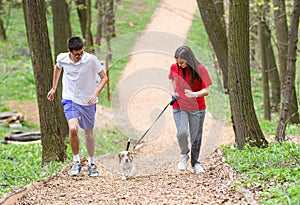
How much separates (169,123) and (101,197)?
41.1 ft

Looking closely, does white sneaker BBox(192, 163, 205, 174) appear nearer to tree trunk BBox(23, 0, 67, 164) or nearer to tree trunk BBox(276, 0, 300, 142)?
tree trunk BBox(276, 0, 300, 142)

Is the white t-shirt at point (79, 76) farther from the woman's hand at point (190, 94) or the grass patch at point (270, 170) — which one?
the grass patch at point (270, 170)

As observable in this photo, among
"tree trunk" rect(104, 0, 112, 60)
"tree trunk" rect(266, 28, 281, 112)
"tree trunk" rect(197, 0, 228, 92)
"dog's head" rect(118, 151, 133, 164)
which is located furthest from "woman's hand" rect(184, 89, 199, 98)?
"tree trunk" rect(104, 0, 112, 60)

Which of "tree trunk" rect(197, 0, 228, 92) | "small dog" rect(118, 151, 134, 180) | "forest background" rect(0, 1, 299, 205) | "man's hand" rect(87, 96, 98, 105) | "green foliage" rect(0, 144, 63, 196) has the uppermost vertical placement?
"tree trunk" rect(197, 0, 228, 92)

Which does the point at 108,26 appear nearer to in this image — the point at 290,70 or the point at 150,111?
the point at 150,111

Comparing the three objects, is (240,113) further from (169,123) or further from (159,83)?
(169,123)

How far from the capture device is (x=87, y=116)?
888 centimetres

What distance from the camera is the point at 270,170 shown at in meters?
6.70

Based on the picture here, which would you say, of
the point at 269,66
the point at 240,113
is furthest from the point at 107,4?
the point at 240,113

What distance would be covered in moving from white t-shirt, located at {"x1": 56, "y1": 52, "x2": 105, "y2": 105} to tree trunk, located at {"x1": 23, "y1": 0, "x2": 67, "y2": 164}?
100 centimetres

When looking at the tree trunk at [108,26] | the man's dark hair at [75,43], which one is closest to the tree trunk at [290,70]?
the man's dark hair at [75,43]

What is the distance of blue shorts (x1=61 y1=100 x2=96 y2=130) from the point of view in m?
8.69

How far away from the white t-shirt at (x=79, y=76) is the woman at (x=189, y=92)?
1.30m

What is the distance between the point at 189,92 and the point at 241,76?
132cm
